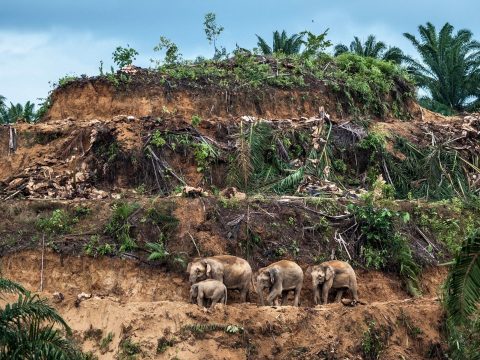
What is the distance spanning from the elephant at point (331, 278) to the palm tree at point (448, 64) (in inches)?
915

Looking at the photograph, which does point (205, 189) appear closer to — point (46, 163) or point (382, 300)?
point (46, 163)

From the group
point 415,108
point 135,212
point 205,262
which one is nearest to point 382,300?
point 205,262

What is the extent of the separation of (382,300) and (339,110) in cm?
1114

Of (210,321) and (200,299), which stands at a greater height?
(200,299)

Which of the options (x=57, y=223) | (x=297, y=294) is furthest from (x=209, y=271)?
(x=57, y=223)

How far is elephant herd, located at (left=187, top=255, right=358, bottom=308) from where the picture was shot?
16.9m

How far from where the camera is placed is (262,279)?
1764 centimetres

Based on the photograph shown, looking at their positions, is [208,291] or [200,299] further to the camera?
[208,291]

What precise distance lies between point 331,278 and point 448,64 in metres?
24.4

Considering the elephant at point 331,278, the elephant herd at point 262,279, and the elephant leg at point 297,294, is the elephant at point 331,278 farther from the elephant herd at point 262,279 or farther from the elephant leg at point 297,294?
the elephant leg at point 297,294

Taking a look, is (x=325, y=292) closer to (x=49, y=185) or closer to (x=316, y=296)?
(x=316, y=296)

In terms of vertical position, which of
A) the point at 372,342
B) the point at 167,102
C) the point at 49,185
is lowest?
the point at 372,342

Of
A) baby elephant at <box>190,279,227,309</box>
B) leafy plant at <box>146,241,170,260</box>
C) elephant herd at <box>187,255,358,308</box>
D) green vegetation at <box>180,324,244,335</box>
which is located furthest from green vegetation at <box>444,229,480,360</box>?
leafy plant at <box>146,241,170,260</box>

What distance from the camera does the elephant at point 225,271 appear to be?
17203 millimetres
